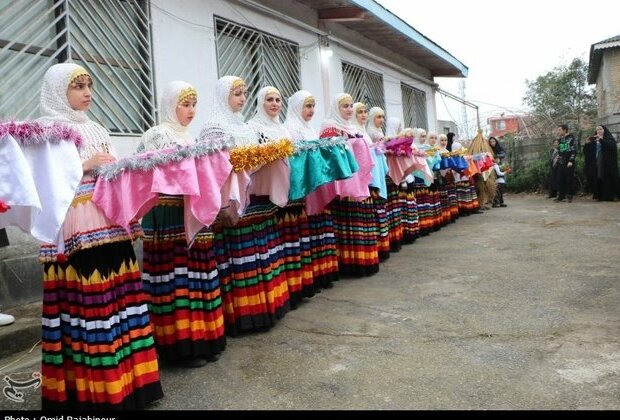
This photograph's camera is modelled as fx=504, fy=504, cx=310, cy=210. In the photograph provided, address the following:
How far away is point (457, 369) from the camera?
2613mm

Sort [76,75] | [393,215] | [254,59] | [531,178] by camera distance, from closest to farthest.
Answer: [76,75] → [393,215] → [254,59] → [531,178]

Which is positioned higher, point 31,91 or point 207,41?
point 207,41

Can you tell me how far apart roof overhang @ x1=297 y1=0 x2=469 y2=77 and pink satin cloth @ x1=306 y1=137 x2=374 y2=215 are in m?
4.12

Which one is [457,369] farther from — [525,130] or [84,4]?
[525,130]

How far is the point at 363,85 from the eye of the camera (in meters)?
9.27

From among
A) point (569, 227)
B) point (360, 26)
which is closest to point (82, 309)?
point (569, 227)

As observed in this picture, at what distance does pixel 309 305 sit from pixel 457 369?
1.59 meters

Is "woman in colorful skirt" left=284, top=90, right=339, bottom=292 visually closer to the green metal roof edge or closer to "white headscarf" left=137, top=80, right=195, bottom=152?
"white headscarf" left=137, top=80, right=195, bottom=152

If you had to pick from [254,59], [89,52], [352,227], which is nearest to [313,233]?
[352,227]

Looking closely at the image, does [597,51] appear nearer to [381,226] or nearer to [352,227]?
[381,226]

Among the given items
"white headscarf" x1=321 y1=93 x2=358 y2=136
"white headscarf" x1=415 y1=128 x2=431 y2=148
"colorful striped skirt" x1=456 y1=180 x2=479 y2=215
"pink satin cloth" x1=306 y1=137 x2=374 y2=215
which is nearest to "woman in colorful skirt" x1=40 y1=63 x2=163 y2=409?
"pink satin cloth" x1=306 y1=137 x2=374 y2=215

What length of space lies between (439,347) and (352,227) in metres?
2.14

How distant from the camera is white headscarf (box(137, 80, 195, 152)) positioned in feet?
9.34

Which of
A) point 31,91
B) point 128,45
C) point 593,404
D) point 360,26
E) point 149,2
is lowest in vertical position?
point 593,404
